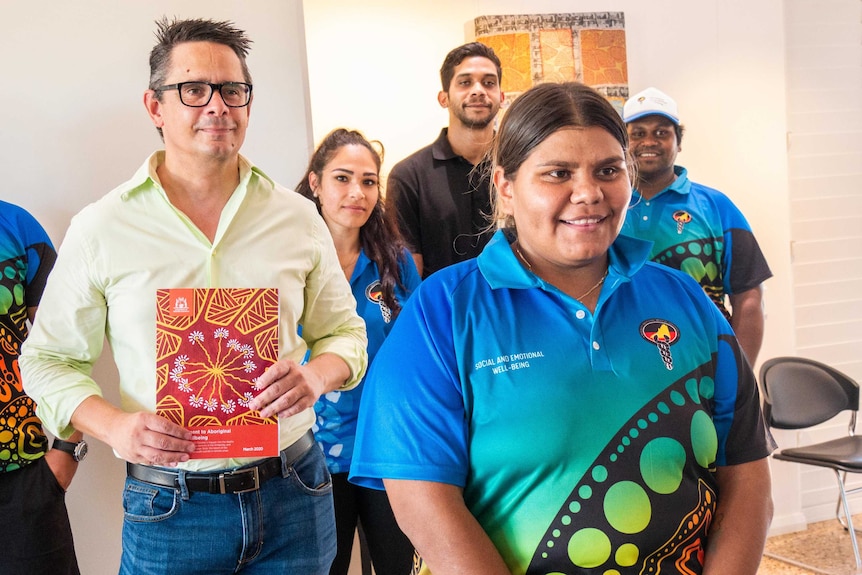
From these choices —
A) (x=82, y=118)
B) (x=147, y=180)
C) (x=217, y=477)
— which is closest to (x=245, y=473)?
(x=217, y=477)

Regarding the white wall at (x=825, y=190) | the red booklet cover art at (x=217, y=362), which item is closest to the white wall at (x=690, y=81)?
the white wall at (x=825, y=190)

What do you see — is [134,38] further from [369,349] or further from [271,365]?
[271,365]

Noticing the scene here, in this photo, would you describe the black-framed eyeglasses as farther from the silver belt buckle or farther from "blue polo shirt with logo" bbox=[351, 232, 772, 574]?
the silver belt buckle

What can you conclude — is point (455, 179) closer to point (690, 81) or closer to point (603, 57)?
point (603, 57)

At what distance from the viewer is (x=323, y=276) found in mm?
2207

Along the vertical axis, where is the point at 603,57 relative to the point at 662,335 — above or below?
above

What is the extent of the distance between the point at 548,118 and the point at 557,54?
314cm

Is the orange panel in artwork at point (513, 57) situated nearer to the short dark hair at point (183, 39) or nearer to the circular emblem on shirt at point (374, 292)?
the circular emblem on shirt at point (374, 292)

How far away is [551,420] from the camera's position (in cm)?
154

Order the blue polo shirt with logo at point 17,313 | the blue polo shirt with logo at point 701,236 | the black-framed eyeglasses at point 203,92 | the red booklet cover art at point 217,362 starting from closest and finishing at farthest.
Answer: the red booklet cover art at point 217,362, the black-framed eyeglasses at point 203,92, the blue polo shirt with logo at point 17,313, the blue polo shirt with logo at point 701,236

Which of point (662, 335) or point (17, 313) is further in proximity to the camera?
point (17, 313)

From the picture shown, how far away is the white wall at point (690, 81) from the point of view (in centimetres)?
438

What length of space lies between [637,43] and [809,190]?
1483 mm

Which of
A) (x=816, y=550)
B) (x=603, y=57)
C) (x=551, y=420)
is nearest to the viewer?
(x=551, y=420)
